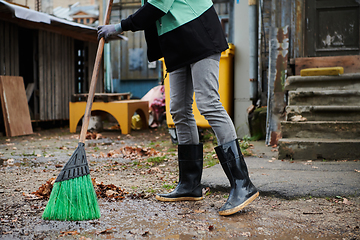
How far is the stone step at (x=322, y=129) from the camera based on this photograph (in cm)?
360

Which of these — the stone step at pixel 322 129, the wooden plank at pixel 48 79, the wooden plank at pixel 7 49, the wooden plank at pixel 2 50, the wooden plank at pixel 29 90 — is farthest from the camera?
the wooden plank at pixel 48 79

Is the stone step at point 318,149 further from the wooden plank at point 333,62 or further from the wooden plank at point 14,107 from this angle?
the wooden plank at point 14,107

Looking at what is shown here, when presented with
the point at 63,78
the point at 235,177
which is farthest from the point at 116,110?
the point at 235,177

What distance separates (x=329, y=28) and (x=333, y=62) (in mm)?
1187

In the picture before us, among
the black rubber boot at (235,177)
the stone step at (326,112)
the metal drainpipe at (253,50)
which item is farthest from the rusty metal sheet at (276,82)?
the black rubber boot at (235,177)

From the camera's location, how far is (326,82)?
445cm

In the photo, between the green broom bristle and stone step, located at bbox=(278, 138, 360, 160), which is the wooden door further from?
the green broom bristle

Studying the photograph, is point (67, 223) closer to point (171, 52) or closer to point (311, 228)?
point (171, 52)

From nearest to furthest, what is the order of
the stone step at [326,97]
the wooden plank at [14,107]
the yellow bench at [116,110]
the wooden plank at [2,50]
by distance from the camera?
the stone step at [326,97], the wooden plank at [14,107], the yellow bench at [116,110], the wooden plank at [2,50]

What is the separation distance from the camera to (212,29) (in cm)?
214

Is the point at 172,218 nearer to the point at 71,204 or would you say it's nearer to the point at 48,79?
the point at 71,204

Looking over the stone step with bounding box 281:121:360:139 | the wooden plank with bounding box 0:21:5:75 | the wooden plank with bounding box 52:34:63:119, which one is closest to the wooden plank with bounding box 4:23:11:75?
the wooden plank with bounding box 0:21:5:75

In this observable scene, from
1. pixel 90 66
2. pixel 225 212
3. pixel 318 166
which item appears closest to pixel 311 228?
pixel 225 212

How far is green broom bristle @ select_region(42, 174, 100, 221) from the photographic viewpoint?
76.0 inches
